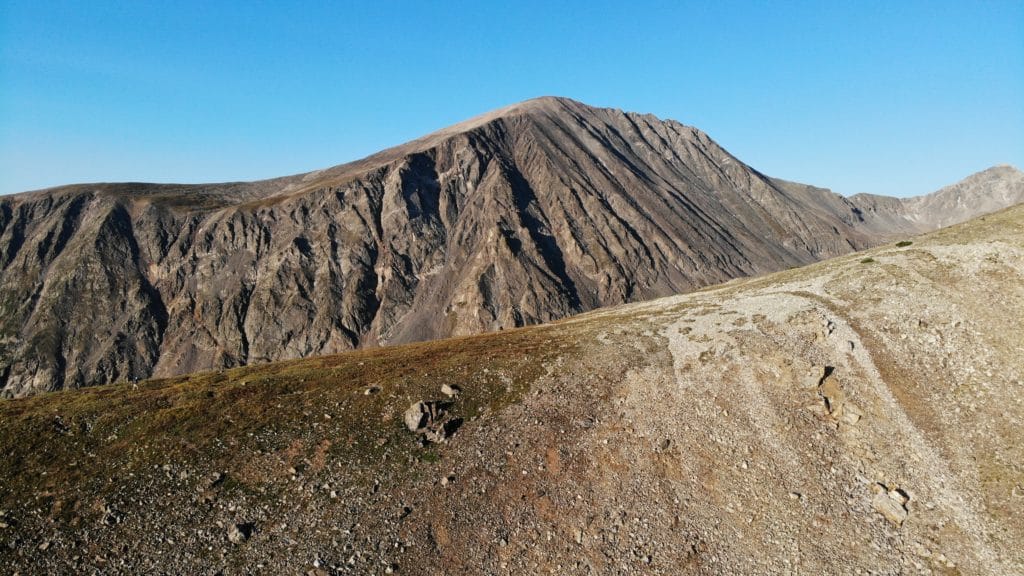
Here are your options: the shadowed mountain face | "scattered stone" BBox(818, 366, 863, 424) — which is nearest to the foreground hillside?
"scattered stone" BBox(818, 366, 863, 424)

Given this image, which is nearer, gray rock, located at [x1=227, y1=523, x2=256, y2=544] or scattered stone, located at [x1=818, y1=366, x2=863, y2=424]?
gray rock, located at [x1=227, y1=523, x2=256, y2=544]

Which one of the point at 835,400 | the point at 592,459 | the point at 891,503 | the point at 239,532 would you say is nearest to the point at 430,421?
the point at 592,459

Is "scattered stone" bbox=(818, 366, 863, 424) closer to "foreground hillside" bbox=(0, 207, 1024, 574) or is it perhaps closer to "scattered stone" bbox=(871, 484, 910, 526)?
"foreground hillside" bbox=(0, 207, 1024, 574)

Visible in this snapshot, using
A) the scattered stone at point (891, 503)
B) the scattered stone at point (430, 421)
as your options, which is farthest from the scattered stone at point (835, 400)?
the scattered stone at point (430, 421)

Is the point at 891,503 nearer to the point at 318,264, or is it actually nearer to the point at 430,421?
the point at 430,421

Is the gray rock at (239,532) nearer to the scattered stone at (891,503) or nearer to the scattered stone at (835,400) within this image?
the scattered stone at (891,503)

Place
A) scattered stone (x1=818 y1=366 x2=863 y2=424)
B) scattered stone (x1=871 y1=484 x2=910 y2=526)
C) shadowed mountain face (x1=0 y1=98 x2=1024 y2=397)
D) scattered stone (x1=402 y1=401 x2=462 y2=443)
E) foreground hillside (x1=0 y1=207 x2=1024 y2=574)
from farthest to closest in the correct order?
shadowed mountain face (x1=0 y1=98 x2=1024 y2=397)
scattered stone (x1=402 y1=401 x2=462 y2=443)
scattered stone (x1=818 y1=366 x2=863 y2=424)
scattered stone (x1=871 y1=484 x2=910 y2=526)
foreground hillside (x1=0 y1=207 x2=1024 y2=574)

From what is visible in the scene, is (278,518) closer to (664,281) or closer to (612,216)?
(664,281)
